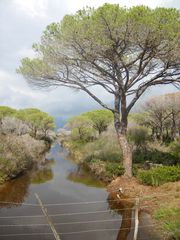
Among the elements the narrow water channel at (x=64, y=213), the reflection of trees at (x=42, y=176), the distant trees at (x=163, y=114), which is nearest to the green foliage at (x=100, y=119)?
the distant trees at (x=163, y=114)

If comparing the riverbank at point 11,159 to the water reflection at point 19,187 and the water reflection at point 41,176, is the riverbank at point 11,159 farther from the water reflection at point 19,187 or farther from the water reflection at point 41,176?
the water reflection at point 41,176

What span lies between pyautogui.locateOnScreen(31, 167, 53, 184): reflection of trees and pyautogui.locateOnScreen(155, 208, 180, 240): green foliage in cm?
1092

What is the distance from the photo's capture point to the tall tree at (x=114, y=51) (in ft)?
43.4

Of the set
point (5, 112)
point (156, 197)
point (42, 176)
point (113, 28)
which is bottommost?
point (42, 176)

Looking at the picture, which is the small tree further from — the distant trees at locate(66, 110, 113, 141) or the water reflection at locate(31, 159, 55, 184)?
the water reflection at locate(31, 159, 55, 184)

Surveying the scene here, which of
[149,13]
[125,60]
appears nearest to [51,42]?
[125,60]

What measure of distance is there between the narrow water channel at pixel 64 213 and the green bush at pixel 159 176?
2.25 m

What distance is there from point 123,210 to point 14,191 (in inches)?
280

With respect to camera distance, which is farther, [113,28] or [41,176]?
[41,176]

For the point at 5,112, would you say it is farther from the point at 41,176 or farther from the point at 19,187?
the point at 19,187

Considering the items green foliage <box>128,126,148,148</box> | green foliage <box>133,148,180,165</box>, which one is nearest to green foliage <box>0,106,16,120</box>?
green foliage <box>128,126,148,148</box>

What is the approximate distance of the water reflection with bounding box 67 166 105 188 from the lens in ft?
60.8

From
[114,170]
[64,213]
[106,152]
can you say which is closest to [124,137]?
[114,170]

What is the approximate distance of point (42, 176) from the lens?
72.7 ft
